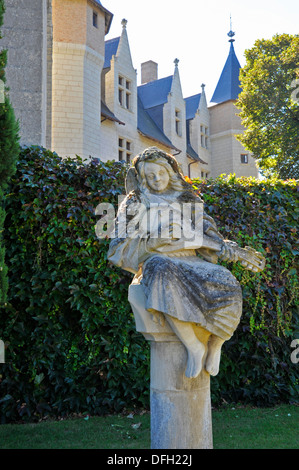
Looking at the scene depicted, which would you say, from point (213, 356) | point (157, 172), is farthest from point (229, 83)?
point (213, 356)

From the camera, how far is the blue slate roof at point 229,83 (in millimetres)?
26172

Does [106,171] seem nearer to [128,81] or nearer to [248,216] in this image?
[248,216]

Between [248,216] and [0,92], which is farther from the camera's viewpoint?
[248,216]

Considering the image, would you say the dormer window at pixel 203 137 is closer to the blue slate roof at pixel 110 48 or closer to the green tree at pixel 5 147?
the blue slate roof at pixel 110 48

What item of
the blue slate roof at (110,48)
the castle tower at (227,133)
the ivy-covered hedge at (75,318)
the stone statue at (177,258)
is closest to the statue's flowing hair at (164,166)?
the stone statue at (177,258)

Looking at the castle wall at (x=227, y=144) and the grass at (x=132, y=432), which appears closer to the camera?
the grass at (x=132, y=432)

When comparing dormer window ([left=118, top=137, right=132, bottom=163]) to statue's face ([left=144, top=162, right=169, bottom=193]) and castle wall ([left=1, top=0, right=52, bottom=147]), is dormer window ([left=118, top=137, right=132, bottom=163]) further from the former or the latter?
statue's face ([left=144, top=162, right=169, bottom=193])

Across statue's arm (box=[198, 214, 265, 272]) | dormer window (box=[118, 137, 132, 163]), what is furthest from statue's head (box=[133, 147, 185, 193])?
dormer window (box=[118, 137, 132, 163])

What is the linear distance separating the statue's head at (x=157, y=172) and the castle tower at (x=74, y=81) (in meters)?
11.2

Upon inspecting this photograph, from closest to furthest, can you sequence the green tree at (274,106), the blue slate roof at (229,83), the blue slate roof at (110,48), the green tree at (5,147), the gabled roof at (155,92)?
the green tree at (5,147) → the green tree at (274,106) → the blue slate roof at (110,48) → the gabled roof at (155,92) → the blue slate roof at (229,83)

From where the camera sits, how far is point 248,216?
16.8 feet
